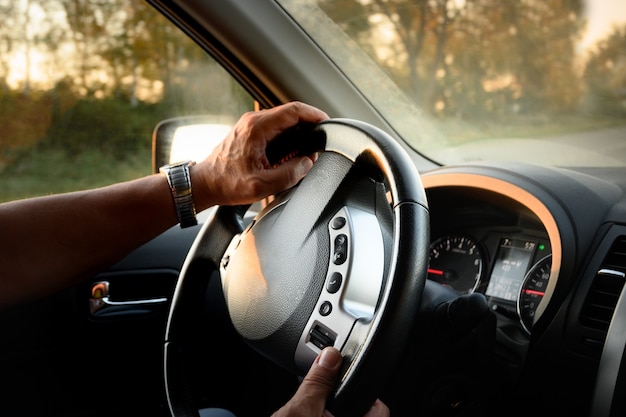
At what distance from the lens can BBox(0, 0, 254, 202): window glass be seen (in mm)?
1787

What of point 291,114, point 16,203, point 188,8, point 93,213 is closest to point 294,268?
point 291,114

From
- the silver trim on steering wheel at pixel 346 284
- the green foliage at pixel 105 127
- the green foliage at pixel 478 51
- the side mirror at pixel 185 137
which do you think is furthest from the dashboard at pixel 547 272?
the green foliage at pixel 105 127

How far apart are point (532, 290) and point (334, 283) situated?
0.60 meters

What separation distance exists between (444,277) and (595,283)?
394mm

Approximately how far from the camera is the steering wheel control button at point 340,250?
1.06 meters

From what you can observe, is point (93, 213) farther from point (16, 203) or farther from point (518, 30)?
point (518, 30)

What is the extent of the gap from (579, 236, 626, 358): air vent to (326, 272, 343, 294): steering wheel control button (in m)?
0.54

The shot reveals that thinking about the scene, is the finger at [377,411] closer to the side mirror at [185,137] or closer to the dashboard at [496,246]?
the dashboard at [496,246]

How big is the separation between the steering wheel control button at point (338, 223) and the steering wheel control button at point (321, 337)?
0.15m

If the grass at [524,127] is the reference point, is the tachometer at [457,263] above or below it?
below

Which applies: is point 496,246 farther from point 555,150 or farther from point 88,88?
point 88,88

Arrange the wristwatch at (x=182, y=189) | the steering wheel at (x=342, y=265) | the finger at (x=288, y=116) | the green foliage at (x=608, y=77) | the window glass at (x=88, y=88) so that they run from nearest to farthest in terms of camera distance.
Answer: the steering wheel at (x=342, y=265)
the finger at (x=288, y=116)
the wristwatch at (x=182, y=189)
the green foliage at (x=608, y=77)
the window glass at (x=88, y=88)

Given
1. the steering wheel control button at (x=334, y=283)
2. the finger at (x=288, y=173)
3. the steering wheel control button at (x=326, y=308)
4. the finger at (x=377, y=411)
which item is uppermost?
the finger at (x=288, y=173)

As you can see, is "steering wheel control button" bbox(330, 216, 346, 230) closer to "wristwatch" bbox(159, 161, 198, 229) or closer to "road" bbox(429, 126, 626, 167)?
"wristwatch" bbox(159, 161, 198, 229)
